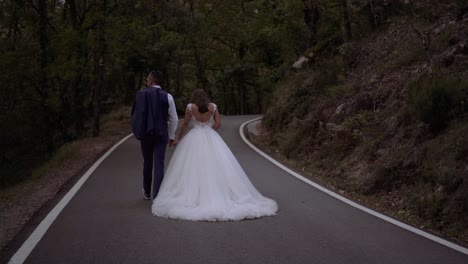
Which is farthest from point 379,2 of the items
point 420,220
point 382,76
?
point 420,220

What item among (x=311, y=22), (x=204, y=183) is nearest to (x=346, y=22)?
(x=311, y=22)

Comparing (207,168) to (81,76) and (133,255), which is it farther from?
(81,76)

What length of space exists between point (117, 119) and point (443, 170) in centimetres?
2787

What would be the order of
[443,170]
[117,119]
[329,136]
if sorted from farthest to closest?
[117,119] < [329,136] < [443,170]

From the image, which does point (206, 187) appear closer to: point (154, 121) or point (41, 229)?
point (154, 121)

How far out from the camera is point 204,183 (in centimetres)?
816

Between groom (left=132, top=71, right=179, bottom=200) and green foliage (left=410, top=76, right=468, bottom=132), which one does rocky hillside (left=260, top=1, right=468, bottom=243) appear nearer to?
green foliage (left=410, top=76, right=468, bottom=132)

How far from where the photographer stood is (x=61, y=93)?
26.8 meters

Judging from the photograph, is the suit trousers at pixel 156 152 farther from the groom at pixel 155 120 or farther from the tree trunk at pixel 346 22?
the tree trunk at pixel 346 22

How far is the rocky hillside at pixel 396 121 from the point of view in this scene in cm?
873

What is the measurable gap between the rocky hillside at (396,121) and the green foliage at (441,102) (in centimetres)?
2

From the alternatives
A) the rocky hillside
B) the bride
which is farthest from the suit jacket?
the rocky hillside

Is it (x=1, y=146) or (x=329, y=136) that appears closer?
(x=329, y=136)

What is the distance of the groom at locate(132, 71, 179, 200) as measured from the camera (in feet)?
29.3
